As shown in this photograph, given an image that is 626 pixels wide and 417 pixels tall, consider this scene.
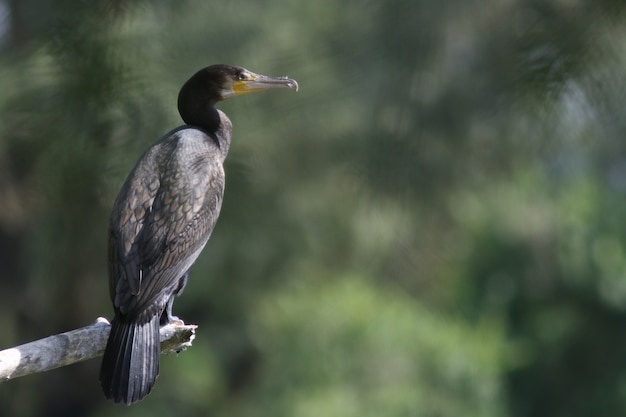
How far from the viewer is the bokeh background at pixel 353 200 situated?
347 cm

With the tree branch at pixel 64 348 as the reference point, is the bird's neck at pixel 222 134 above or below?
above

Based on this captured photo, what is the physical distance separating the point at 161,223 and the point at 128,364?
0.38m

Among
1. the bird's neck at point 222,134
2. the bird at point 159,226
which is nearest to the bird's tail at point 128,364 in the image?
the bird at point 159,226

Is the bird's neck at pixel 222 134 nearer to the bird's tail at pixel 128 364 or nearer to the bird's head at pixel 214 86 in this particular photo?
the bird's head at pixel 214 86

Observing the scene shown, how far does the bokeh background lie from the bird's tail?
97 cm

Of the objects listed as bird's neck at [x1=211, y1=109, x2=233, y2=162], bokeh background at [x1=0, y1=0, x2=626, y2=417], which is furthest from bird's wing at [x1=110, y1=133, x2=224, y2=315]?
bokeh background at [x1=0, y1=0, x2=626, y2=417]

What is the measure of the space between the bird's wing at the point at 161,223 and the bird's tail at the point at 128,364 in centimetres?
5

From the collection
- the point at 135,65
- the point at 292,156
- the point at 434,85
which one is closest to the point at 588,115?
the point at 434,85

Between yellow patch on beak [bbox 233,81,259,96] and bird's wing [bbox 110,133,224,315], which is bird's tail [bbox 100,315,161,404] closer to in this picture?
bird's wing [bbox 110,133,224,315]

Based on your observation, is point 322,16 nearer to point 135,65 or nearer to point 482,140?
point 482,140

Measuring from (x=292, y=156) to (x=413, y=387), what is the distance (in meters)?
1.45

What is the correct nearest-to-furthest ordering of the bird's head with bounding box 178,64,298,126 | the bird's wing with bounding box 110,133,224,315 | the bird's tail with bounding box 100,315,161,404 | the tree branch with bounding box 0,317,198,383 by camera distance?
the tree branch with bounding box 0,317,198,383
the bird's tail with bounding box 100,315,161,404
the bird's wing with bounding box 110,133,224,315
the bird's head with bounding box 178,64,298,126

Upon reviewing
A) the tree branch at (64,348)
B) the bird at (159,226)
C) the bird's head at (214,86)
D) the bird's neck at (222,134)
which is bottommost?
the tree branch at (64,348)

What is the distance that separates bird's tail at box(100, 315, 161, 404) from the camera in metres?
2.56
